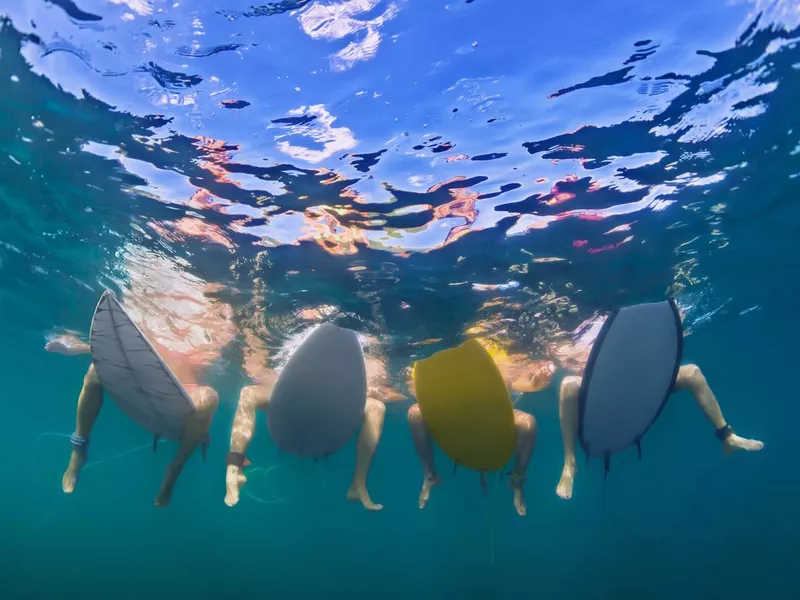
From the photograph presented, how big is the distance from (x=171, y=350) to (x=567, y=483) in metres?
16.1

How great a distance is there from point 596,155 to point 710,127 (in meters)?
1.76

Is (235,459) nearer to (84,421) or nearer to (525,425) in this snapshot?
(84,421)

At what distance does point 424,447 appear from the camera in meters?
8.00

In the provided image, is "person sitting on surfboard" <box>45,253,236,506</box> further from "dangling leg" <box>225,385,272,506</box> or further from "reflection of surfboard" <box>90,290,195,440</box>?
"dangling leg" <box>225,385,272,506</box>

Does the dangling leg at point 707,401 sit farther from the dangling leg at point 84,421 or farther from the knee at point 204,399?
the dangling leg at point 84,421

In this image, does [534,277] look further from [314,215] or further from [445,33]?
[445,33]

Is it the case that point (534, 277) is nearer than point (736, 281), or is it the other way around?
point (534, 277)

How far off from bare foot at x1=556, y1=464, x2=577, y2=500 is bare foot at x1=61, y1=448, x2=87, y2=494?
8308 millimetres

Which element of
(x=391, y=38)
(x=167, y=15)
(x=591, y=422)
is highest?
(x=167, y=15)

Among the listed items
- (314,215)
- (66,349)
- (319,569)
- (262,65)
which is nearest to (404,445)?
(66,349)

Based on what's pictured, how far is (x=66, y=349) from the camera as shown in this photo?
2102 centimetres

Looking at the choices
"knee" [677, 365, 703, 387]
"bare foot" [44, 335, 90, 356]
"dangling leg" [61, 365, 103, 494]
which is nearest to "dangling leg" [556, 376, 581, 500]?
"knee" [677, 365, 703, 387]

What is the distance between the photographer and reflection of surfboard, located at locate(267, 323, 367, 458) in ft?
19.3

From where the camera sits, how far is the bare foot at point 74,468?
25.5 ft
